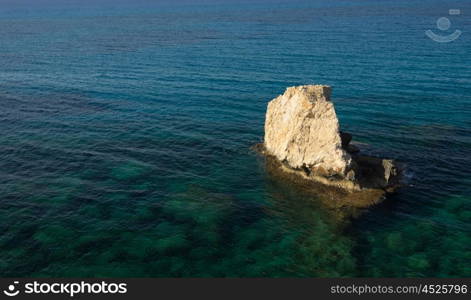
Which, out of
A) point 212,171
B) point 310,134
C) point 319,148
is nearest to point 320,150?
point 319,148

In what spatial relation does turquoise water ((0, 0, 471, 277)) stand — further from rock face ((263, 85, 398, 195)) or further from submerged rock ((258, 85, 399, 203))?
rock face ((263, 85, 398, 195))

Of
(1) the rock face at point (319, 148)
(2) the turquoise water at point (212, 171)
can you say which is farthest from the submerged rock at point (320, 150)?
(2) the turquoise water at point (212, 171)

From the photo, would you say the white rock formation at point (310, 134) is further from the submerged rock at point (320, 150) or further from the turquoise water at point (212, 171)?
the turquoise water at point (212, 171)

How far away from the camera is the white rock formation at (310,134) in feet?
171

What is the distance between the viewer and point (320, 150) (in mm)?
53562

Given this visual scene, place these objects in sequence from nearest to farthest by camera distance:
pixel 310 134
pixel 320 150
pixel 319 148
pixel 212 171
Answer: pixel 320 150
pixel 319 148
pixel 310 134
pixel 212 171

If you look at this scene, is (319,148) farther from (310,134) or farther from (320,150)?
(310,134)

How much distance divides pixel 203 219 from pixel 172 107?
39740 mm

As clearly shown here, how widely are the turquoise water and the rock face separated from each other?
4144mm

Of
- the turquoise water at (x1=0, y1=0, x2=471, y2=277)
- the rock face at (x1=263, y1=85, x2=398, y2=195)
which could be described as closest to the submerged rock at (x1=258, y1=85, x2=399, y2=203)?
the rock face at (x1=263, y1=85, x2=398, y2=195)

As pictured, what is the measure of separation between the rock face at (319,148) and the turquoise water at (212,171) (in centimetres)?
414

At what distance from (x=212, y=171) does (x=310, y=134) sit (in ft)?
47.6

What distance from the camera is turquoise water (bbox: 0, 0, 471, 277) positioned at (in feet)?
130

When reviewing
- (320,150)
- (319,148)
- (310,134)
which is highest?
(310,134)
